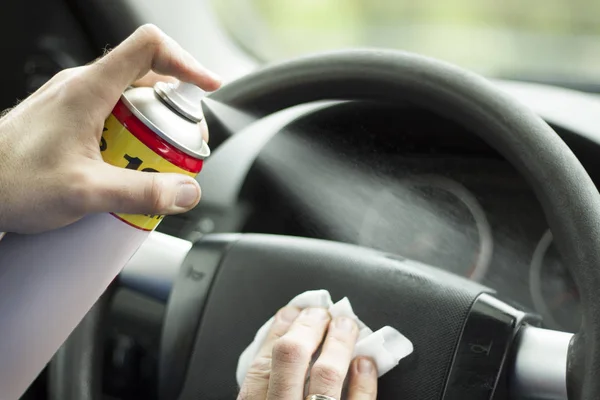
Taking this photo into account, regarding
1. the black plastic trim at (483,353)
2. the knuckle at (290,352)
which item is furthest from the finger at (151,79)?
the black plastic trim at (483,353)

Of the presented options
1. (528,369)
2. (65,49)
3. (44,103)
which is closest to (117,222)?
(44,103)

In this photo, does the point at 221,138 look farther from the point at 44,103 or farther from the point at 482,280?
the point at 482,280

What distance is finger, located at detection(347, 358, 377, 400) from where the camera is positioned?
719mm

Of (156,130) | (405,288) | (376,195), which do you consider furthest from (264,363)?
(376,195)

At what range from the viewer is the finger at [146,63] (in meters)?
0.66

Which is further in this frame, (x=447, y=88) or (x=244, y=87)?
(x=244, y=87)

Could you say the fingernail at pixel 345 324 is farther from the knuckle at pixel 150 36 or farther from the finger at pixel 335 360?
the knuckle at pixel 150 36

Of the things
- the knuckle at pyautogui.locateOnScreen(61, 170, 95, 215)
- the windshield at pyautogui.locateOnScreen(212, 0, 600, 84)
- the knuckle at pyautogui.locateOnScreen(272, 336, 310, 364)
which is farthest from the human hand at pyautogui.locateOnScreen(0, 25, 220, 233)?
the windshield at pyautogui.locateOnScreen(212, 0, 600, 84)

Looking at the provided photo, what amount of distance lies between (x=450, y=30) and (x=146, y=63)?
851 mm

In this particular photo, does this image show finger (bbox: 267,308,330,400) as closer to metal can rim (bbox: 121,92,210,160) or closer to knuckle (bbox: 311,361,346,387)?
knuckle (bbox: 311,361,346,387)

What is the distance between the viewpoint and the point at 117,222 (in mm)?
666

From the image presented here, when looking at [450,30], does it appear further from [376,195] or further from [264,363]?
[264,363]

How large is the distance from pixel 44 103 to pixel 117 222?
117 mm

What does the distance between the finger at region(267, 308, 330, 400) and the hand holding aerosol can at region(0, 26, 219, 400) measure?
151 millimetres
